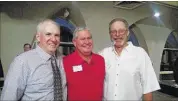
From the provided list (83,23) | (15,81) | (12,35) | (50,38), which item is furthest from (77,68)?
(83,23)

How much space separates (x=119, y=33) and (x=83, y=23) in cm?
413

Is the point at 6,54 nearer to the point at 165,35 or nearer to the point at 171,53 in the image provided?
the point at 165,35

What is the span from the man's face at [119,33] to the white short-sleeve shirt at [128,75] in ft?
0.30

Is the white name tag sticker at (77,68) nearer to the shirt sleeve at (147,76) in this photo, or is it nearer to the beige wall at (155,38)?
the shirt sleeve at (147,76)

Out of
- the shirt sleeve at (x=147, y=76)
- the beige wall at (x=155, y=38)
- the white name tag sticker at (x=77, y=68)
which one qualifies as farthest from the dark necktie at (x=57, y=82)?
the beige wall at (x=155, y=38)

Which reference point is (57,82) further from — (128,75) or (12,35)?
(12,35)

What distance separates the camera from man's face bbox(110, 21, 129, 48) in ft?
6.19

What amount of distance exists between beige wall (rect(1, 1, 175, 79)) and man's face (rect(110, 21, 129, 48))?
3591 mm

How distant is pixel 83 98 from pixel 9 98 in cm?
56

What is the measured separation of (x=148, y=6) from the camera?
21.9 ft

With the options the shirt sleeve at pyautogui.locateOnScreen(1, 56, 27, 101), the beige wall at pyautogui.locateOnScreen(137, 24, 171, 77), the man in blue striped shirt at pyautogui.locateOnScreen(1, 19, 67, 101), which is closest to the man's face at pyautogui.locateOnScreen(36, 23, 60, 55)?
the man in blue striped shirt at pyautogui.locateOnScreen(1, 19, 67, 101)

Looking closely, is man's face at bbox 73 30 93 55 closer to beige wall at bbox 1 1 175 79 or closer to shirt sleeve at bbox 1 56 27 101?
shirt sleeve at bbox 1 56 27 101

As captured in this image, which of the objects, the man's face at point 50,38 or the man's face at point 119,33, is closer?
the man's face at point 50,38

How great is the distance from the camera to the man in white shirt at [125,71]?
189 centimetres
